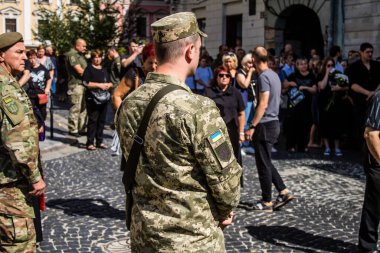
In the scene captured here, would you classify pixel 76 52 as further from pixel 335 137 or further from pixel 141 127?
pixel 141 127

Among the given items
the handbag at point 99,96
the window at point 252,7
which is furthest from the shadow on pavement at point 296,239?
the window at point 252,7

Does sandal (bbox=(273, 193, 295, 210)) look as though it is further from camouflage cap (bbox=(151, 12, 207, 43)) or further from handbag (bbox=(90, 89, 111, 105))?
handbag (bbox=(90, 89, 111, 105))

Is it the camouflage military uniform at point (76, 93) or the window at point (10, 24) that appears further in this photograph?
the window at point (10, 24)

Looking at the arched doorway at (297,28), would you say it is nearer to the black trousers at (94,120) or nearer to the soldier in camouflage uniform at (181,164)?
the black trousers at (94,120)

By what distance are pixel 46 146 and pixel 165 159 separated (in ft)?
29.4

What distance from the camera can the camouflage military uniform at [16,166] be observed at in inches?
153

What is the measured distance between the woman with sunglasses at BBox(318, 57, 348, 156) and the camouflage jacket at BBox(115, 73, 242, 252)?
8.88 metres

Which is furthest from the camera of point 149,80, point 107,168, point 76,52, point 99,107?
point 76,52

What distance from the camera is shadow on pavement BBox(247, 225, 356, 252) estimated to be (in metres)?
5.59

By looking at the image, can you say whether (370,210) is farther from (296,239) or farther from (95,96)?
(95,96)

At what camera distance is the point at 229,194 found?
2.76 meters

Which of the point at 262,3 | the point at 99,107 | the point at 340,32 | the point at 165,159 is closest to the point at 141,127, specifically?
the point at 165,159

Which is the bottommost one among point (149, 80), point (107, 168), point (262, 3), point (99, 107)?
point (107, 168)

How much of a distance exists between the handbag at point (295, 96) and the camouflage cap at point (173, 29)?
9.06 m
